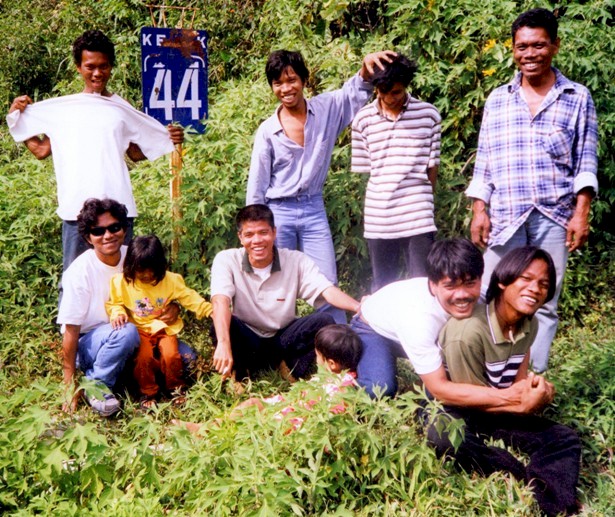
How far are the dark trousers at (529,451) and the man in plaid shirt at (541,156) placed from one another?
2.65ft

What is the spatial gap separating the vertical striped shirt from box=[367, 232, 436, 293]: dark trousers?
0.06 m

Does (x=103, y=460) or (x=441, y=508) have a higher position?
(x=103, y=460)

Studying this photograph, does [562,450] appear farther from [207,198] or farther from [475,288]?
[207,198]

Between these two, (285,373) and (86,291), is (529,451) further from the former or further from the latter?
(86,291)

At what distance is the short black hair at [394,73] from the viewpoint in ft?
14.5

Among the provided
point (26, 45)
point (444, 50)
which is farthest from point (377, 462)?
point (26, 45)

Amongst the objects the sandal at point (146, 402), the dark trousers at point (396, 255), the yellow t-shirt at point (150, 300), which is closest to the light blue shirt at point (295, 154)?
the dark trousers at point (396, 255)

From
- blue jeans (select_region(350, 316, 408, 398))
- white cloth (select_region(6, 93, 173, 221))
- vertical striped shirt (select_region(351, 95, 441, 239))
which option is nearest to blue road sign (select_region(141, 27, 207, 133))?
white cloth (select_region(6, 93, 173, 221))

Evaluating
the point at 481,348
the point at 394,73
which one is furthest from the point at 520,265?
the point at 394,73

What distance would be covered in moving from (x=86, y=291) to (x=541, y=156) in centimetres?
253

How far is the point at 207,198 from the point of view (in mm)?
5203

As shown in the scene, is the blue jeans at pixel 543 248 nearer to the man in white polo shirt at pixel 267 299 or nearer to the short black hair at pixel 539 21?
the man in white polo shirt at pixel 267 299

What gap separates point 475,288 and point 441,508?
3.12 ft

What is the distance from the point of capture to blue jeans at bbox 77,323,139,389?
4.12 meters
